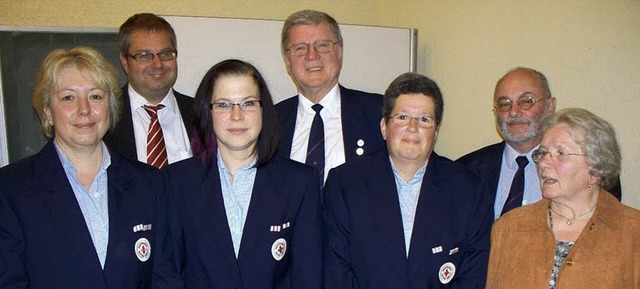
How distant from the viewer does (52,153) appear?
211cm

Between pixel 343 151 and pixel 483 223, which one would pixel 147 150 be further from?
pixel 483 223

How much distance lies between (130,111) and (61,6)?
1.47m

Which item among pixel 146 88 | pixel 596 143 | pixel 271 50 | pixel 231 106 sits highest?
pixel 271 50

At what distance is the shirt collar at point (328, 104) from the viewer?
114 inches

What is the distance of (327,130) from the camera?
2861 millimetres

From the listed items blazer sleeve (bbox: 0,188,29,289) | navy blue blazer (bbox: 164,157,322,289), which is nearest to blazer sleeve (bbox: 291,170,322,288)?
navy blue blazer (bbox: 164,157,322,289)

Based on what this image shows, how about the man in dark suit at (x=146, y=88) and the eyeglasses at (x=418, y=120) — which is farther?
the man in dark suit at (x=146, y=88)

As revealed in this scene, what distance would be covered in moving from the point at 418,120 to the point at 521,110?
829mm

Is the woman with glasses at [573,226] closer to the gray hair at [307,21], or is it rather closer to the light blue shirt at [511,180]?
the light blue shirt at [511,180]

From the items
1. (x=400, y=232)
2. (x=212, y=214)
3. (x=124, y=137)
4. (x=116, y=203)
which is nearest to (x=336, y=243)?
(x=400, y=232)

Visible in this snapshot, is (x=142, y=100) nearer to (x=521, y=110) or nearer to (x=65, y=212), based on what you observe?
(x=65, y=212)

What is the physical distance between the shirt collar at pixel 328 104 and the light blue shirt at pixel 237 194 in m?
0.70

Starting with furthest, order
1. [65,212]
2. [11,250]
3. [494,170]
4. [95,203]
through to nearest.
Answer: [494,170] → [95,203] → [65,212] → [11,250]

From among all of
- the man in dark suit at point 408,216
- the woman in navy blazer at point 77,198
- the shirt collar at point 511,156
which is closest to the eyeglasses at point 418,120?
the man in dark suit at point 408,216
